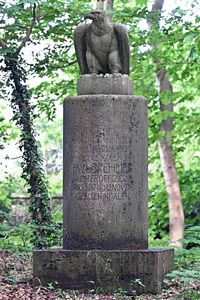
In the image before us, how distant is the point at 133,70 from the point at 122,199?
27.3ft

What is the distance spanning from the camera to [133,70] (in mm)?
16828

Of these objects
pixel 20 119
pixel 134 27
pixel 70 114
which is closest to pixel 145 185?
pixel 70 114

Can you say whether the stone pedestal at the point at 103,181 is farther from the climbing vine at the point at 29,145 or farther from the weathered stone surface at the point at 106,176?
the climbing vine at the point at 29,145

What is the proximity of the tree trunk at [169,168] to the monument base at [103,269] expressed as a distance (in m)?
9.25

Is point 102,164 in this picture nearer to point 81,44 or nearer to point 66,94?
point 81,44

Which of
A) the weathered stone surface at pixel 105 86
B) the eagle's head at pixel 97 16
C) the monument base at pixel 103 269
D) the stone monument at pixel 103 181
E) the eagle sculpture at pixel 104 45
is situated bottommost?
the monument base at pixel 103 269

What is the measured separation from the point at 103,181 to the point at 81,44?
1828 millimetres

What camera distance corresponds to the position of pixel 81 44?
9641mm

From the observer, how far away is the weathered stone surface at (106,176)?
8.81m

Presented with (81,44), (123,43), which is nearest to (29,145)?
(81,44)

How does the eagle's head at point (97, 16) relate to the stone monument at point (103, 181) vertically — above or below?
above

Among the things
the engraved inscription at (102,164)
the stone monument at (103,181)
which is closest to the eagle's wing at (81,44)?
the stone monument at (103,181)

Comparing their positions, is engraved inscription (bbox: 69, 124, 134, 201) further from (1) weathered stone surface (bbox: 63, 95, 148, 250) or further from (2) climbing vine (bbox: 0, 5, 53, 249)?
(2) climbing vine (bbox: 0, 5, 53, 249)

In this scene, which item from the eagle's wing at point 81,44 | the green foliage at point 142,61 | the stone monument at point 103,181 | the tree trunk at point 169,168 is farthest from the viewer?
→ the tree trunk at point 169,168
